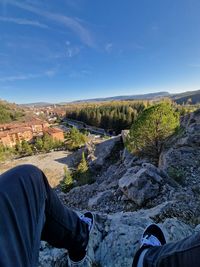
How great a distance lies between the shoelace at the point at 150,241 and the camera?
5.95 ft

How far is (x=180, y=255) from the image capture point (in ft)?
3.74

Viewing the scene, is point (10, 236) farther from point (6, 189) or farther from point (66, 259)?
point (66, 259)

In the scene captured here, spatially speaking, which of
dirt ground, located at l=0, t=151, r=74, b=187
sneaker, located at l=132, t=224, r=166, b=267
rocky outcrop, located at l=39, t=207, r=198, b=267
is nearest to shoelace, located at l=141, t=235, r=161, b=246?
sneaker, located at l=132, t=224, r=166, b=267

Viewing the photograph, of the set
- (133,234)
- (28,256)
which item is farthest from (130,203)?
(28,256)

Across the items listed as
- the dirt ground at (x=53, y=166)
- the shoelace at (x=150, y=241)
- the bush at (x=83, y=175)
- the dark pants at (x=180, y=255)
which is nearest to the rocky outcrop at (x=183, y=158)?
the shoelace at (x=150, y=241)

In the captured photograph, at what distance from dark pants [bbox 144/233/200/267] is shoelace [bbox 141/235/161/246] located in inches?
20.0

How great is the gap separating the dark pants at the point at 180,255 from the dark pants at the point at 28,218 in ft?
2.05

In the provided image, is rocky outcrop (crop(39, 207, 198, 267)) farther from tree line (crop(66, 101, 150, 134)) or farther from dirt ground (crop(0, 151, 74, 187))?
tree line (crop(66, 101, 150, 134))

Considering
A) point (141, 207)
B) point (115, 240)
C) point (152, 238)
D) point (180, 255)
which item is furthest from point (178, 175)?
point (180, 255)

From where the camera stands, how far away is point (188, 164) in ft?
20.6

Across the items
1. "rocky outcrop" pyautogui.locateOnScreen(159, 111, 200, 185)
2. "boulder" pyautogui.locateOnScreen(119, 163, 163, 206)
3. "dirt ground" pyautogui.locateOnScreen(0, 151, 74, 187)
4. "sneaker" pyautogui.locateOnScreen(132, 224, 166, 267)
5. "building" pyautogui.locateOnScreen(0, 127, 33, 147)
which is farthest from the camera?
"building" pyautogui.locateOnScreen(0, 127, 33, 147)

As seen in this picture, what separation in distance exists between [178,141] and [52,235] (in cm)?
834

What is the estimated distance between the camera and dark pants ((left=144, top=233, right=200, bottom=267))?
108 cm

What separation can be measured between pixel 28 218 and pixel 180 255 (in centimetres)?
82
